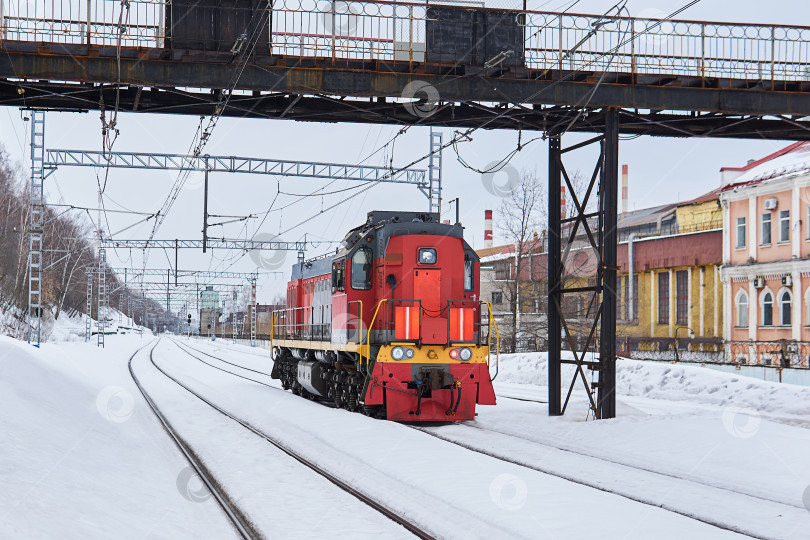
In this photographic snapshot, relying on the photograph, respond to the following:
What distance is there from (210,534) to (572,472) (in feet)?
16.1

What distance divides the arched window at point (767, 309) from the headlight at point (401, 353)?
2712 centimetres

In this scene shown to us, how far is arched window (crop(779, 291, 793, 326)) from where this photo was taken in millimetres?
35428

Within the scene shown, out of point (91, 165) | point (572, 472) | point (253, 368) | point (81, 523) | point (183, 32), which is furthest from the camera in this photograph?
point (253, 368)

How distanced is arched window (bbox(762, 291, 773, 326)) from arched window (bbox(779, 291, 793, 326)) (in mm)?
678

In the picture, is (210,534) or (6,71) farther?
(6,71)

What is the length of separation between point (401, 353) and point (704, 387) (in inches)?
403

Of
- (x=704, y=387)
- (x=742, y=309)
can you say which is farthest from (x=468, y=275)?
(x=742, y=309)

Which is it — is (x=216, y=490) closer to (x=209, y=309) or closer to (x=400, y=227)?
(x=400, y=227)

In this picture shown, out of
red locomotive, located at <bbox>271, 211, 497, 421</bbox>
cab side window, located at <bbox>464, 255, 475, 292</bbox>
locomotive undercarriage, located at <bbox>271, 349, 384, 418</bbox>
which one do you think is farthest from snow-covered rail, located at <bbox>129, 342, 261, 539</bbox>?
cab side window, located at <bbox>464, 255, 475, 292</bbox>

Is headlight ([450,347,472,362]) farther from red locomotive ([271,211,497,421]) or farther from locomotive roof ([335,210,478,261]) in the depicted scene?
locomotive roof ([335,210,478,261])

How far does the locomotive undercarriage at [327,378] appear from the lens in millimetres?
16945

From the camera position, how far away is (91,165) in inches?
1171

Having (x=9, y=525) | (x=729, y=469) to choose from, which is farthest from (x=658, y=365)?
(x=9, y=525)

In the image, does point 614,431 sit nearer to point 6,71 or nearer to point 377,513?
point 377,513
